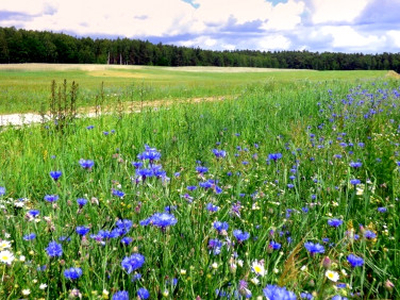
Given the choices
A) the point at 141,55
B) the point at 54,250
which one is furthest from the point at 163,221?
the point at 141,55

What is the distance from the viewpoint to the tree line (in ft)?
265

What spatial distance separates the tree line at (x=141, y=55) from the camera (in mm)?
80750

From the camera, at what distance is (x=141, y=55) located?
104 metres

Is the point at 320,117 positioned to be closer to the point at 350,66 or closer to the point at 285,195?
the point at 285,195

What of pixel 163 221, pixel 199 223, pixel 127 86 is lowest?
pixel 127 86

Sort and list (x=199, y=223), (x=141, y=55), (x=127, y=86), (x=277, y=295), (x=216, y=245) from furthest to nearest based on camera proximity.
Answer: (x=141, y=55) < (x=127, y=86) < (x=199, y=223) < (x=216, y=245) < (x=277, y=295)

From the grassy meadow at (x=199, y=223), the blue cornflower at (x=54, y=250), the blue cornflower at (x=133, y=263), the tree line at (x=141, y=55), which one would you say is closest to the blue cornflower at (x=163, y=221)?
the grassy meadow at (x=199, y=223)

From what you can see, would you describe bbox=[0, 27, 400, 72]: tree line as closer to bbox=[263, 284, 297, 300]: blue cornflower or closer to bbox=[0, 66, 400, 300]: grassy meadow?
bbox=[0, 66, 400, 300]: grassy meadow

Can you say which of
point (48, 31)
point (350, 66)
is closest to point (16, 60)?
point (48, 31)

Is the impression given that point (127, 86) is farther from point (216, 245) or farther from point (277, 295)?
point (277, 295)

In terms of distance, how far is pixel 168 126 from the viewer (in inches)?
226

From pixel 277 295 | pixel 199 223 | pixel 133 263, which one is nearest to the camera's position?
pixel 277 295

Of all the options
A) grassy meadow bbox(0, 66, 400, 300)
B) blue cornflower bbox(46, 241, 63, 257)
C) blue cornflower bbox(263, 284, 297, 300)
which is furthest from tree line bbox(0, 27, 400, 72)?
blue cornflower bbox(263, 284, 297, 300)

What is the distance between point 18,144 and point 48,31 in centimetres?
9490
